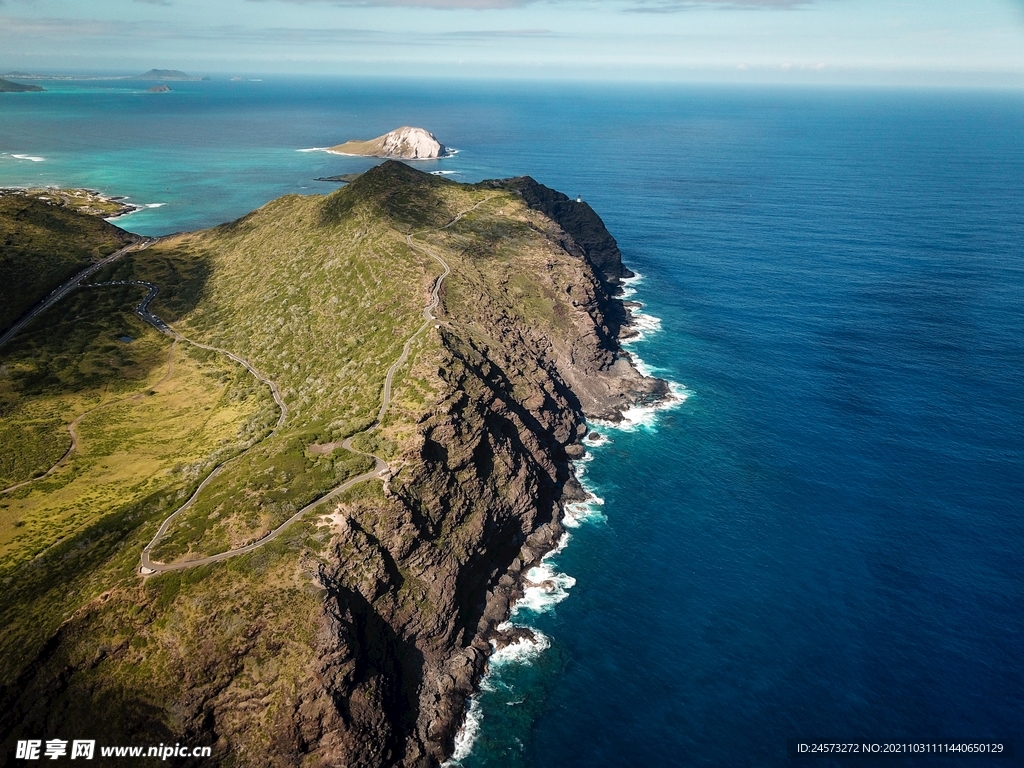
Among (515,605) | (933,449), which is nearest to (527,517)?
(515,605)

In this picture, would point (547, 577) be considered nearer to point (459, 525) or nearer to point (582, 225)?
point (459, 525)

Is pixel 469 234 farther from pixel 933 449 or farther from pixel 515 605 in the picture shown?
pixel 933 449

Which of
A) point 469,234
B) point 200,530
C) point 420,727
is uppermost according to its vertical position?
point 469,234

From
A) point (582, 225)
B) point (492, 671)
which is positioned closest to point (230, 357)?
point (492, 671)

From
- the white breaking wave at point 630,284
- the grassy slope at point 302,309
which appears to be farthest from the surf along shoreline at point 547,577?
the white breaking wave at point 630,284

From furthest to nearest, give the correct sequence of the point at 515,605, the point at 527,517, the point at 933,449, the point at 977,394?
the point at 977,394 < the point at 933,449 < the point at 527,517 < the point at 515,605
